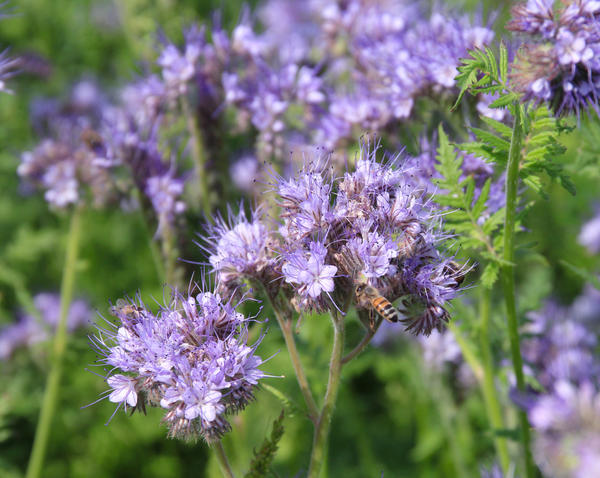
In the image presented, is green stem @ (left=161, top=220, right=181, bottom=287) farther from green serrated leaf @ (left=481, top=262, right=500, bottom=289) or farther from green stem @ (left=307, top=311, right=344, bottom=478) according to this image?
green serrated leaf @ (left=481, top=262, right=500, bottom=289)

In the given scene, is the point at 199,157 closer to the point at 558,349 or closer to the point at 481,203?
the point at 481,203

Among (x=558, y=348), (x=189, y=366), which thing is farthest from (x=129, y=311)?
(x=558, y=348)

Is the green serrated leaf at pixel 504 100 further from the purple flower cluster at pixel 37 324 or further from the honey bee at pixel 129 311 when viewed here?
the purple flower cluster at pixel 37 324

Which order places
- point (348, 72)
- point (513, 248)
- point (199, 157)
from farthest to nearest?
point (348, 72) < point (199, 157) < point (513, 248)

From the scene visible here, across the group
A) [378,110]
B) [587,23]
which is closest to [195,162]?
[378,110]

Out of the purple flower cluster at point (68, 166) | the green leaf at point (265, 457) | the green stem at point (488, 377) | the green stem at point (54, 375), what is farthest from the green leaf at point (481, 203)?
the green stem at point (54, 375)

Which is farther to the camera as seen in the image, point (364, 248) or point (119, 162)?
point (119, 162)

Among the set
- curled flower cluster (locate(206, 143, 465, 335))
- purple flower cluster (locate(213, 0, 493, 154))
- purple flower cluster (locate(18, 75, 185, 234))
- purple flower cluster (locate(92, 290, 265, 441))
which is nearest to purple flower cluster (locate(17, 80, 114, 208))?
purple flower cluster (locate(18, 75, 185, 234))
